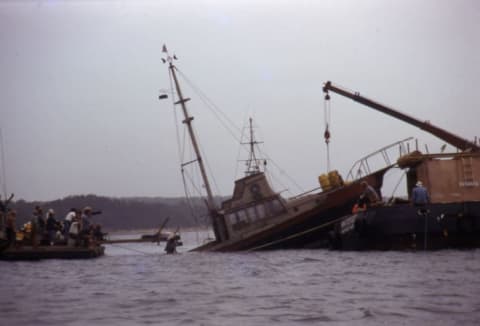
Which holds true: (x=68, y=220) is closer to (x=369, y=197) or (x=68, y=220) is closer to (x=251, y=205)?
(x=251, y=205)

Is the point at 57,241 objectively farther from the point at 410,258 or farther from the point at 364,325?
the point at 364,325

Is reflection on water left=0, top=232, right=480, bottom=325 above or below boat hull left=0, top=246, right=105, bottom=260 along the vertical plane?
below

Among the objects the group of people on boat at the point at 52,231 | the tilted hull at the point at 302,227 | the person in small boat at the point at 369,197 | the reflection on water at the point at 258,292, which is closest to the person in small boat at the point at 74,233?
the group of people on boat at the point at 52,231

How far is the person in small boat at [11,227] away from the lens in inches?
997

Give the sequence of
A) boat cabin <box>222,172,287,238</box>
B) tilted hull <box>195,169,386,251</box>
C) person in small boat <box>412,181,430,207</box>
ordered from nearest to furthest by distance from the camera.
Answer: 1. person in small boat <box>412,181,430,207</box>
2. tilted hull <box>195,169,386,251</box>
3. boat cabin <box>222,172,287,238</box>

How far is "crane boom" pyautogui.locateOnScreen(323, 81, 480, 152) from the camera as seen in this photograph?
32.6 meters

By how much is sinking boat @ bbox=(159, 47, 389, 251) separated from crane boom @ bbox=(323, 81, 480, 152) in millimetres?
3390

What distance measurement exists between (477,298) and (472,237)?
42.6 ft

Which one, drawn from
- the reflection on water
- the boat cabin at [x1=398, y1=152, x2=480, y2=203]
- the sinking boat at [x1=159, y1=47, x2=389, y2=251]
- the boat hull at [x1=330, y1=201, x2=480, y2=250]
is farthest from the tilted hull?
the reflection on water

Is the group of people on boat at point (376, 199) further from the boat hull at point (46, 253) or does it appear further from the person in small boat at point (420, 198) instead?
the boat hull at point (46, 253)

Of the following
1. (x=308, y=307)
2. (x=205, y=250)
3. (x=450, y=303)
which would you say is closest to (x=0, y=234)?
(x=205, y=250)

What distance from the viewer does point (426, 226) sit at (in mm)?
25000

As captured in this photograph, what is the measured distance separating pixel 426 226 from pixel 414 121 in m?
9.86

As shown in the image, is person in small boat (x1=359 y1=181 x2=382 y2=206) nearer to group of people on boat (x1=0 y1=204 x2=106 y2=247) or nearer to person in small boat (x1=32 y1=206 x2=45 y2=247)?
group of people on boat (x1=0 y1=204 x2=106 y2=247)
